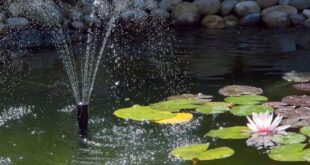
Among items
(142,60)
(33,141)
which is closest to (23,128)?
(33,141)

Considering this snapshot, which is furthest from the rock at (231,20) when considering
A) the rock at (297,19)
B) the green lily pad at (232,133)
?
the green lily pad at (232,133)

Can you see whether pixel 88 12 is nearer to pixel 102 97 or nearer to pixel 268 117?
pixel 102 97

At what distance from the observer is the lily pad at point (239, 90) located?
4.79 meters

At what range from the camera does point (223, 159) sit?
11.1 ft

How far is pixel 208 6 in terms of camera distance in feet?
31.5

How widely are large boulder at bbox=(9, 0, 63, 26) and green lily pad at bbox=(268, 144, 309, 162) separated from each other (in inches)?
240

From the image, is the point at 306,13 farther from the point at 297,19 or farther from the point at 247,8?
the point at 247,8

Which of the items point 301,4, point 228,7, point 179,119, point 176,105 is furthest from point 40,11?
point 179,119

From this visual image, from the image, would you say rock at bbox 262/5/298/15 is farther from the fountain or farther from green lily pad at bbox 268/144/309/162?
green lily pad at bbox 268/144/309/162

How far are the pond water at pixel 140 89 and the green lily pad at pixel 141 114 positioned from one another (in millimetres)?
54

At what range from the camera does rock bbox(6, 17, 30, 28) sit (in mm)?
8656

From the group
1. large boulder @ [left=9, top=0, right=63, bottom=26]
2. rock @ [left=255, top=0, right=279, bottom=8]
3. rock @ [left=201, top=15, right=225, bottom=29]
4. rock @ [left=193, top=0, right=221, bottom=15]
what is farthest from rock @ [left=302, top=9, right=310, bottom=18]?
large boulder @ [left=9, top=0, right=63, bottom=26]

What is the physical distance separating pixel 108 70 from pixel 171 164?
3112 mm

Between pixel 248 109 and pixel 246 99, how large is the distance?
241 millimetres
